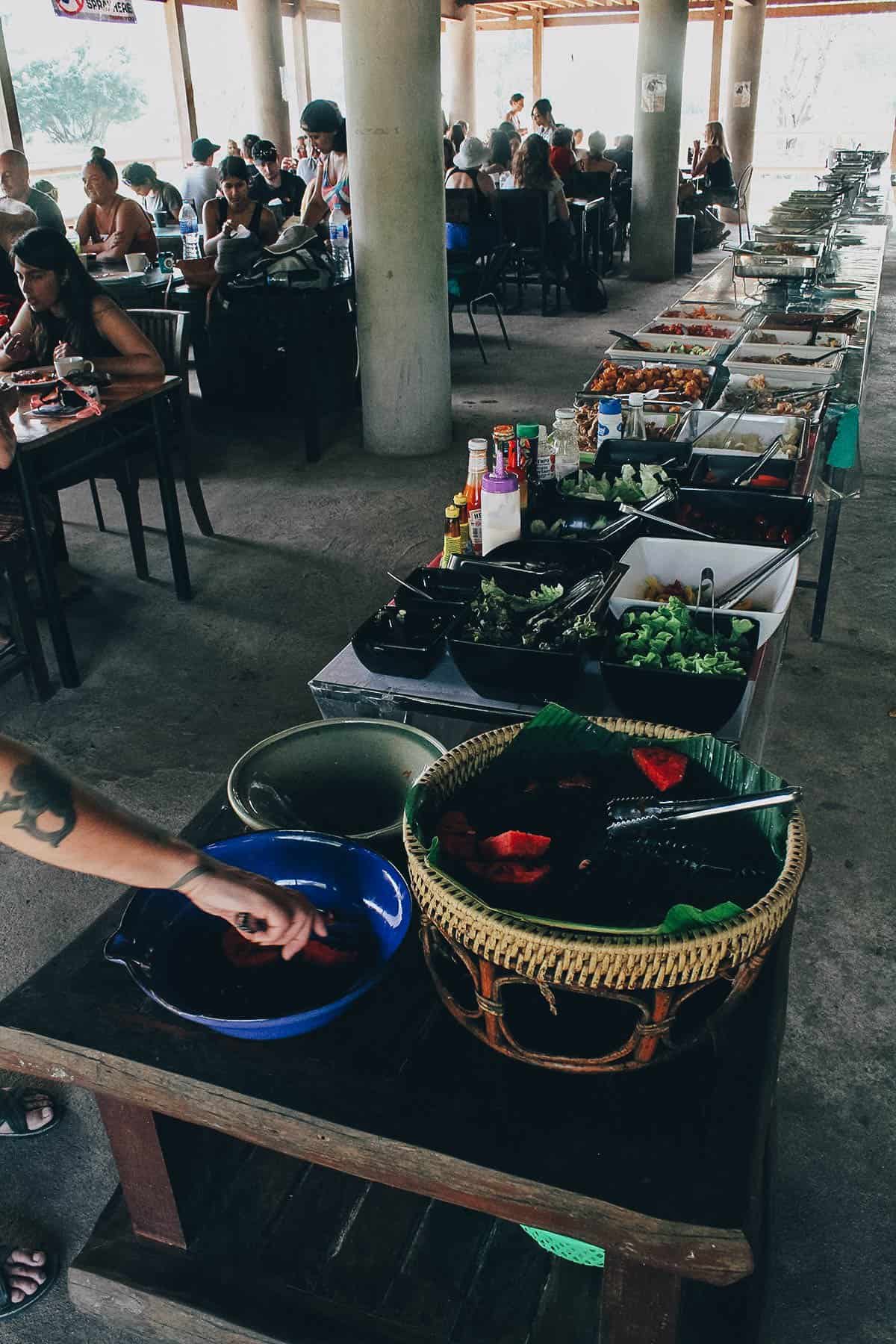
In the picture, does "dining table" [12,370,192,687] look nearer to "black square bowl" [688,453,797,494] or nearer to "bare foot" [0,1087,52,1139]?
"bare foot" [0,1087,52,1139]

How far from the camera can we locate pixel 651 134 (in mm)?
9750

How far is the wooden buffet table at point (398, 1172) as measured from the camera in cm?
104

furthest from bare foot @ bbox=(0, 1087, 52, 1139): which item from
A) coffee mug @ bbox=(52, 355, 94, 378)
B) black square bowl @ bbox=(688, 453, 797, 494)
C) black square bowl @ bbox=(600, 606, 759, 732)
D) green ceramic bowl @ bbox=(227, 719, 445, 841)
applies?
coffee mug @ bbox=(52, 355, 94, 378)

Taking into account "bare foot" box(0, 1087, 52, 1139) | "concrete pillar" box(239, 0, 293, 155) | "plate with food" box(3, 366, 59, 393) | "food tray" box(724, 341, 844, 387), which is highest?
"concrete pillar" box(239, 0, 293, 155)

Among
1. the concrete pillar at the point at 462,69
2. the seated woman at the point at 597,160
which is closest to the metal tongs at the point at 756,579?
the seated woman at the point at 597,160

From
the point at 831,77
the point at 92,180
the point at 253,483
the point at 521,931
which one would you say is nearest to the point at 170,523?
the point at 253,483

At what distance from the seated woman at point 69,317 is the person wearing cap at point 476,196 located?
188 inches

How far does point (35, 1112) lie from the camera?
6.68 feet

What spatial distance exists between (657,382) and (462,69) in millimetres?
17507

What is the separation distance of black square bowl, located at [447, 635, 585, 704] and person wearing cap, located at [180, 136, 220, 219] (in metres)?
8.17

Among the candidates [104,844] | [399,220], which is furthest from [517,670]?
[399,220]

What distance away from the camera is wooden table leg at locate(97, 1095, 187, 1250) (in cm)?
138

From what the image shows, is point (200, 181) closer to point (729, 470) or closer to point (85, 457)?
point (85, 457)

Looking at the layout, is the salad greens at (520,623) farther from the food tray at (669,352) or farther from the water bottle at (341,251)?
the water bottle at (341,251)
